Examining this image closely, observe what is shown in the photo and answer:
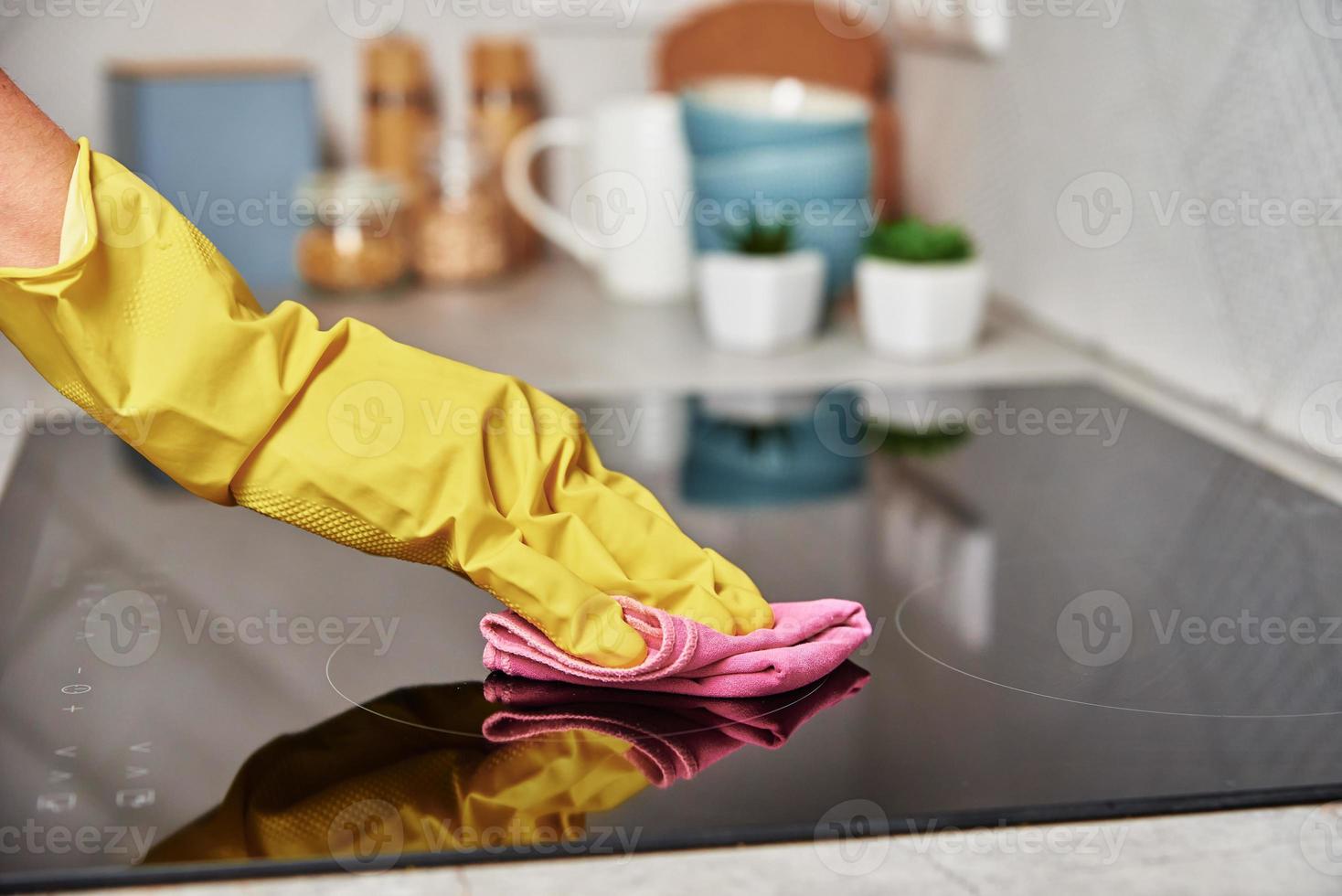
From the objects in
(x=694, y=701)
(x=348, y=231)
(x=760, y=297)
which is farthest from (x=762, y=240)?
(x=694, y=701)

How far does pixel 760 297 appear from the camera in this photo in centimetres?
119

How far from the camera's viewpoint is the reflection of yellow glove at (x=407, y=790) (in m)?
0.50

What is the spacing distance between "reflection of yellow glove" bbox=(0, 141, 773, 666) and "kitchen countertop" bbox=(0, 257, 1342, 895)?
0.41ft

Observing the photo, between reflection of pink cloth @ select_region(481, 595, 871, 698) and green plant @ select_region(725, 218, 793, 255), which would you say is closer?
reflection of pink cloth @ select_region(481, 595, 871, 698)

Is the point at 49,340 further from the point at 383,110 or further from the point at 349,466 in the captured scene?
the point at 383,110

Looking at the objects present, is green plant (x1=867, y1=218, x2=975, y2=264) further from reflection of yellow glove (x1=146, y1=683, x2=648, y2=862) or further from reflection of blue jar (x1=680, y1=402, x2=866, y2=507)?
reflection of yellow glove (x1=146, y1=683, x2=648, y2=862)

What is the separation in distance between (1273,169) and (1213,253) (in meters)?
0.09

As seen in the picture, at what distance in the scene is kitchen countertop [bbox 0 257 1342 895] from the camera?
0.49 m

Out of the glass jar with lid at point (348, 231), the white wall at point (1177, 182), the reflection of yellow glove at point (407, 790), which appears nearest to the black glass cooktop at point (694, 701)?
the reflection of yellow glove at point (407, 790)

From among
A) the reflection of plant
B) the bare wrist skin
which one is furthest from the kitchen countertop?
the bare wrist skin

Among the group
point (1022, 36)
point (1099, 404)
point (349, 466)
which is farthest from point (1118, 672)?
point (1022, 36)

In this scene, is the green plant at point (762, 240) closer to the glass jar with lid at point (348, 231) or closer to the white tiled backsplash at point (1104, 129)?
the white tiled backsplash at point (1104, 129)

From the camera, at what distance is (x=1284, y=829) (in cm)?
52

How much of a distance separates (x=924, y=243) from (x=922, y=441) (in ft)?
0.72
